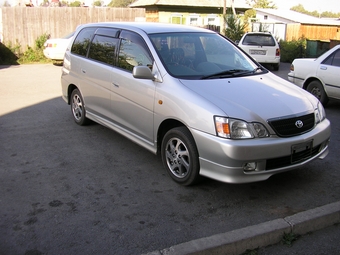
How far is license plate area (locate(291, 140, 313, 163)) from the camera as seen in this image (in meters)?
4.47

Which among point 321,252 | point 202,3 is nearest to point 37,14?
point 202,3

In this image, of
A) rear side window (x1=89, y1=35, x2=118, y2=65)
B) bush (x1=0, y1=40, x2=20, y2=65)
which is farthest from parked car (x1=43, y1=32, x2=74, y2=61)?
rear side window (x1=89, y1=35, x2=118, y2=65)

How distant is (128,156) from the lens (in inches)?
235

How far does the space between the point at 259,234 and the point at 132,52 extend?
3172 mm

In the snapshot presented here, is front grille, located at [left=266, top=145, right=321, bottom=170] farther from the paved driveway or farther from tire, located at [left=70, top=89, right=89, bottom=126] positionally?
tire, located at [left=70, top=89, right=89, bottom=126]

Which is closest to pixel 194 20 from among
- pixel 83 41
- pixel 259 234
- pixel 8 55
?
pixel 8 55

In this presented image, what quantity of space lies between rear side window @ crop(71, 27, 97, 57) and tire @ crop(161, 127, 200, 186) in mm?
2884

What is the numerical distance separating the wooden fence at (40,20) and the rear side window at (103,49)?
13.5 meters

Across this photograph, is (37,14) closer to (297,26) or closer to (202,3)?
(202,3)

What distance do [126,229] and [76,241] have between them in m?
0.49

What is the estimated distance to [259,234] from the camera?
3.73 meters

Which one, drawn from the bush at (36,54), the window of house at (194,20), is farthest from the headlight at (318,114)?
the window of house at (194,20)

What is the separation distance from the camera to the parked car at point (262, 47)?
1670 cm

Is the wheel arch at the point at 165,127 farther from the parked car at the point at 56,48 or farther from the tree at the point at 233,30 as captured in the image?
the tree at the point at 233,30
